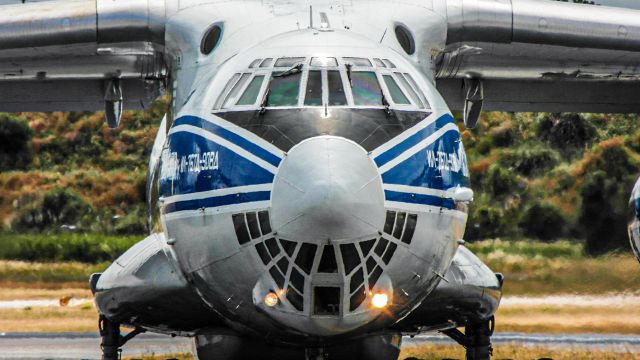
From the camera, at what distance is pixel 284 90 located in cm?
762

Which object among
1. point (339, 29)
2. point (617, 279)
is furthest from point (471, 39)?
point (617, 279)

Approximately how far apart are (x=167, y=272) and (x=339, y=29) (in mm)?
2182

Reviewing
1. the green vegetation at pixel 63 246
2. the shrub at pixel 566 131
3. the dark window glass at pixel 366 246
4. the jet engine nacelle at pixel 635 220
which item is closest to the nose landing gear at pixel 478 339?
the jet engine nacelle at pixel 635 220

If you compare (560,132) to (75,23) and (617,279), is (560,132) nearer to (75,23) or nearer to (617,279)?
(617,279)

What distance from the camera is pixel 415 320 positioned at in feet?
31.4

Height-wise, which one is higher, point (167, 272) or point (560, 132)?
point (167, 272)

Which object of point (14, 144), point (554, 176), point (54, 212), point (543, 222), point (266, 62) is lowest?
point (14, 144)

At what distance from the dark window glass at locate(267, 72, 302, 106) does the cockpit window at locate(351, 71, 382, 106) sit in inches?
13.4

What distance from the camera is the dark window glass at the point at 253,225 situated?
712 cm

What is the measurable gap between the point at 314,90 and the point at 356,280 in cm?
124

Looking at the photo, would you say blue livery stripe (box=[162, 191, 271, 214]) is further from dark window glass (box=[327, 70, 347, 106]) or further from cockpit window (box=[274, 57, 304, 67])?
cockpit window (box=[274, 57, 304, 67])

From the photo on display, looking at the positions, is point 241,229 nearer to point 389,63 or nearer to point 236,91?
point 236,91

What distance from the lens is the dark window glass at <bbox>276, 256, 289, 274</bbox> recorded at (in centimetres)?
702

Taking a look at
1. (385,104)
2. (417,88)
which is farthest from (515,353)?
(385,104)
